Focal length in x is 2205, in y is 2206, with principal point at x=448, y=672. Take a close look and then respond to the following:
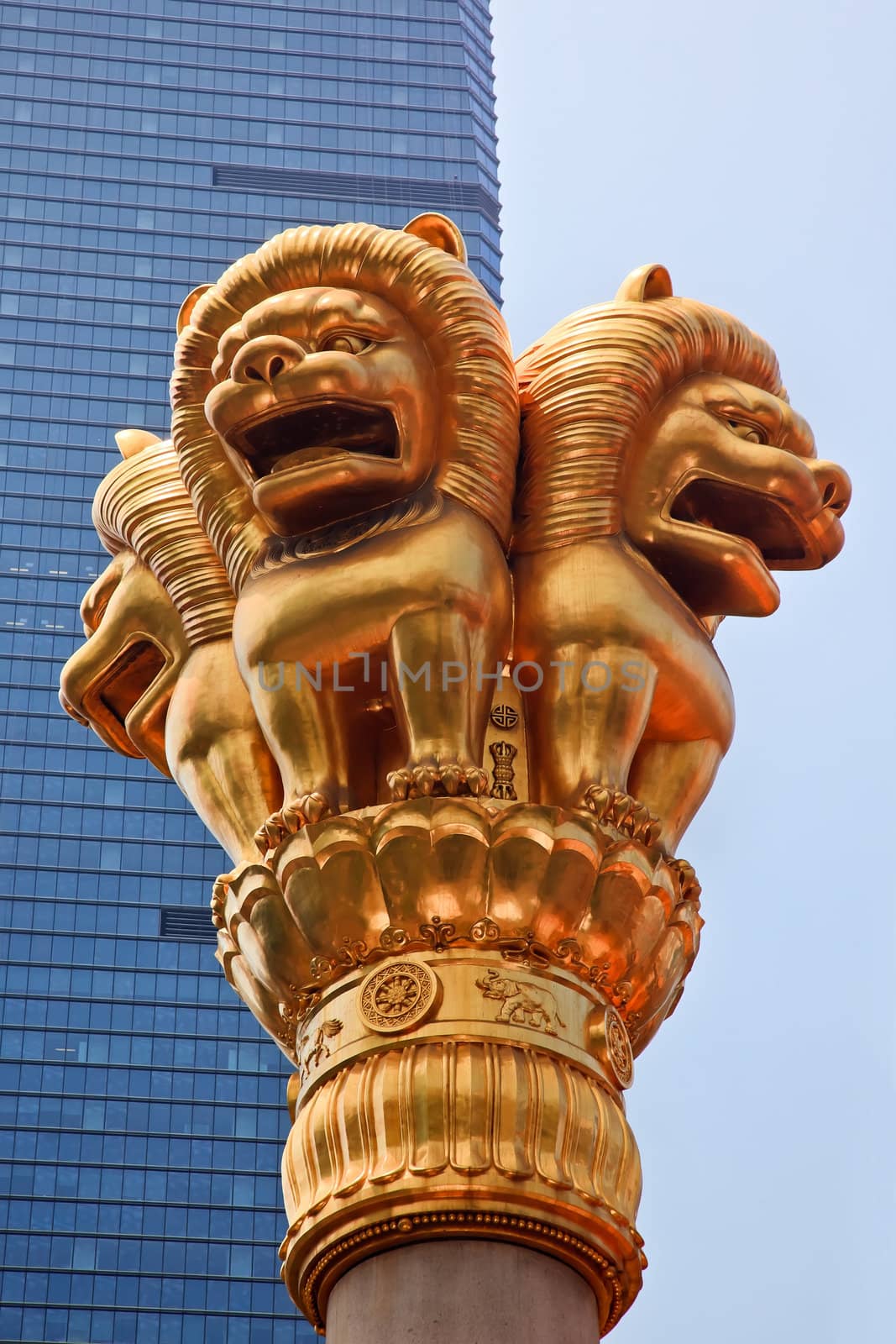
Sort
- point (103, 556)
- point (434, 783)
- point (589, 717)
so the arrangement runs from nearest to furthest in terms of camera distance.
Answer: point (434, 783)
point (589, 717)
point (103, 556)

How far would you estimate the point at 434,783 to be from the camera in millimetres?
9523

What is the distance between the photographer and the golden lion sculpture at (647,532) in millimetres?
10070

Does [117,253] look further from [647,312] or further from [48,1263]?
[647,312]

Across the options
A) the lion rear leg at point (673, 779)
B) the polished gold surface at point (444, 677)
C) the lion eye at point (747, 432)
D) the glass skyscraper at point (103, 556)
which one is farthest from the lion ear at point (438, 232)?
the glass skyscraper at point (103, 556)

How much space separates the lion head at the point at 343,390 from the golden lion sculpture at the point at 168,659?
320 millimetres

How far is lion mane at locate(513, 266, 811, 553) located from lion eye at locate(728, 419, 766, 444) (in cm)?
31

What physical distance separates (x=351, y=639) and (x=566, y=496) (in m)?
1.30

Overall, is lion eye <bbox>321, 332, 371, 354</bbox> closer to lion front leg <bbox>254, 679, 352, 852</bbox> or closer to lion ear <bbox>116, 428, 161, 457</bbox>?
lion front leg <bbox>254, 679, 352, 852</bbox>

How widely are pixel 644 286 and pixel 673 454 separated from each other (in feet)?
3.10

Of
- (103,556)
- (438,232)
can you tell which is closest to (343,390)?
(438,232)

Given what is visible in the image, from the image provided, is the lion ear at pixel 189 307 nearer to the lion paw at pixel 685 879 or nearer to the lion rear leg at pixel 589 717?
the lion rear leg at pixel 589 717

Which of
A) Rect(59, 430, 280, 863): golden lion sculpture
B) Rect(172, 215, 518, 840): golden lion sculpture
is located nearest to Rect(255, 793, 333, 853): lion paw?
Rect(172, 215, 518, 840): golden lion sculpture

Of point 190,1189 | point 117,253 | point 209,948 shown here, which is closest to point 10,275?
point 117,253

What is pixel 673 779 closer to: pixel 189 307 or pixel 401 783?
pixel 401 783
